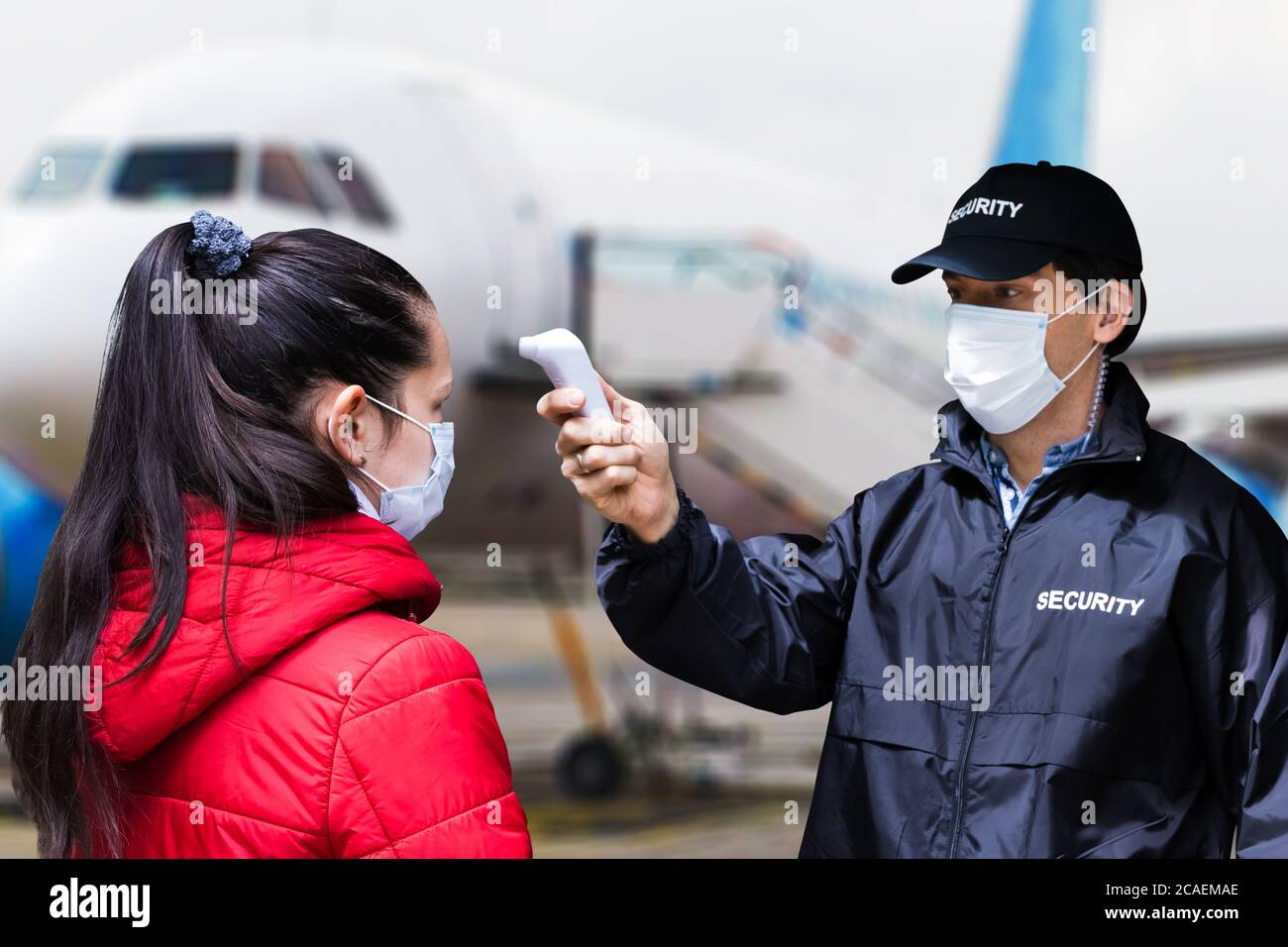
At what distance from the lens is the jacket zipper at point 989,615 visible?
177 cm

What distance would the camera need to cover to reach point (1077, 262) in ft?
6.59

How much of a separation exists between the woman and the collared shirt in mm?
904

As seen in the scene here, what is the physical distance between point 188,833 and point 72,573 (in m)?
0.28

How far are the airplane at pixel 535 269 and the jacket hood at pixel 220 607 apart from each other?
400cm

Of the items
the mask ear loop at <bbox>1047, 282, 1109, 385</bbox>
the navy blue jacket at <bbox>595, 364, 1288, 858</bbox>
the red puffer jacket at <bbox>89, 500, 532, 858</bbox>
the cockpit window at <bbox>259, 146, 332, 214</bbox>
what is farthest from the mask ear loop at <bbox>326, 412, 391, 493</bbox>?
the cockpit window at <bbox>259, 146, 332, 214</bbox>

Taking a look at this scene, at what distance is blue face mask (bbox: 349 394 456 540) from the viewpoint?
152 centimetres

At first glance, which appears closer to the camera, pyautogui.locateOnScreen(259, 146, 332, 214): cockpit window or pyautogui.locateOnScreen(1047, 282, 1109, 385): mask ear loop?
pyautogui.locateOnScreen(1047, 282, 1109, 385): mask ear loop

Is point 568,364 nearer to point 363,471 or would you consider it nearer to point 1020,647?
point 363,471

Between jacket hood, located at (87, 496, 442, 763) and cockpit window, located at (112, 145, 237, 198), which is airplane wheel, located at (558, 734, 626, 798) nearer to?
cockpit window, located at (112, 145, 237, 198)

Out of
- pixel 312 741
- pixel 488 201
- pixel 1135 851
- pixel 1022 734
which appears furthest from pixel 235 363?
pixel 488 201

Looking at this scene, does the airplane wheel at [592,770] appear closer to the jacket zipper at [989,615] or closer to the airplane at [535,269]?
the airplane at [535,269]

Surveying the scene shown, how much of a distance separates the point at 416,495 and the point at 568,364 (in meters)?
0.23

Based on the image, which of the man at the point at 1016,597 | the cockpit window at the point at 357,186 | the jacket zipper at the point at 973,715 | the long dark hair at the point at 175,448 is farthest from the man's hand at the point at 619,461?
the cockpit window at the point at 357,186

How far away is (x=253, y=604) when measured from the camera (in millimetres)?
1304
